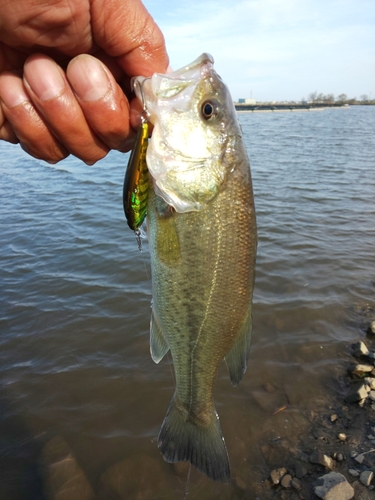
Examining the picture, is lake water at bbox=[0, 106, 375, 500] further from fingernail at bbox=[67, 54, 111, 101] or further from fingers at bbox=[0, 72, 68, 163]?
fingernail at bbox=[67, 54, 111, 101]

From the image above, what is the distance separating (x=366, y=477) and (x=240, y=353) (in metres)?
2.18

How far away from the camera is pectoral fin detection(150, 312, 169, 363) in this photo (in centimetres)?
222

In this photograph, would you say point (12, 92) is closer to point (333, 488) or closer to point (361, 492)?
point (333, 488)

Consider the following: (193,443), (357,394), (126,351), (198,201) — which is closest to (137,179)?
(198,201)

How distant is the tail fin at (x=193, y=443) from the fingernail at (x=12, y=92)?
2.16 meters

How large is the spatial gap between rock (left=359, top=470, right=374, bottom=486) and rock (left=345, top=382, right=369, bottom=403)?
3.15 ft

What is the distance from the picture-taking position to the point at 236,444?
3947 millimetres

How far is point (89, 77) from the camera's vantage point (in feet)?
6.91

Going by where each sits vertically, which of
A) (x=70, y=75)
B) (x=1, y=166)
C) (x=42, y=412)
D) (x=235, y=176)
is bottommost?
(x=42, y=412)

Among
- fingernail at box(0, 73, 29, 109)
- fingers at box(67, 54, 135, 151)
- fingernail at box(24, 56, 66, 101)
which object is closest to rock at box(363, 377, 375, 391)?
fingers at box(67, 54, 135, 151)

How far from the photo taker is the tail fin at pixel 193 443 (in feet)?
7.55

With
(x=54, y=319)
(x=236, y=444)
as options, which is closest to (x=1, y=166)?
(x=54, y=319)

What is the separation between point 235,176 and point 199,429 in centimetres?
163

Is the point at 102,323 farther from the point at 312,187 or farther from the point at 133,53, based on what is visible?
the point at 312,187
